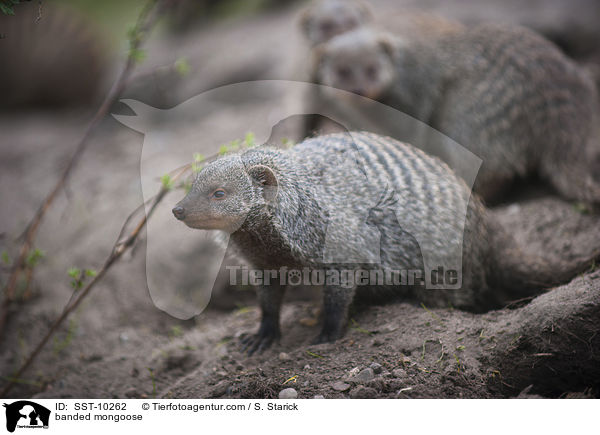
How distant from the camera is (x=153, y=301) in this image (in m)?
2.21

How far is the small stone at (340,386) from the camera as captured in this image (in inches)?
49.7

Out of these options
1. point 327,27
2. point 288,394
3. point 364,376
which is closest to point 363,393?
point 364,376

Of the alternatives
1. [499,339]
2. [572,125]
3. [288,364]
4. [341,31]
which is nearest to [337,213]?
[288,364]

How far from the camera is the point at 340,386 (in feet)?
4.18

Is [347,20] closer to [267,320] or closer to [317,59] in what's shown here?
[317,59]

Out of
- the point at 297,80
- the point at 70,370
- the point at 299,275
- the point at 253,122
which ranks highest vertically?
the point at 297,80

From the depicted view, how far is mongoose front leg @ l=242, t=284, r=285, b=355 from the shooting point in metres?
1.67

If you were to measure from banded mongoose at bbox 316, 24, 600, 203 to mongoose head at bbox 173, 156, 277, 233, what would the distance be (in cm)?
108

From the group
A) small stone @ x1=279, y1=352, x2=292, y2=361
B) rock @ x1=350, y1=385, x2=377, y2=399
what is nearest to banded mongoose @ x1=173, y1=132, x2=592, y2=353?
small stone @ x1=279, y1=352, x2=292, y2=361

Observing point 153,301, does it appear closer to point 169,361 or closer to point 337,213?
point 169,361

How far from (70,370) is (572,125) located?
2.37 metres
